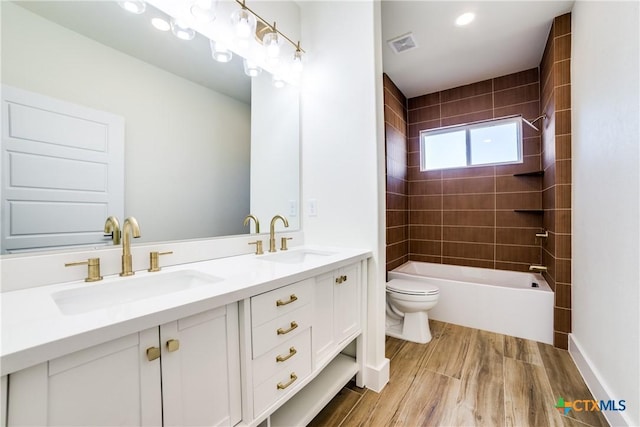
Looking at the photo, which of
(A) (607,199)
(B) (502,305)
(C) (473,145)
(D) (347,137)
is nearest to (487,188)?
(C) (473,145)

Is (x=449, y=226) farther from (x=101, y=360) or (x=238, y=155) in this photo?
(x=101, y=360)

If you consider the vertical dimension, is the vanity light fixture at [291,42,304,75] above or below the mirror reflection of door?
above

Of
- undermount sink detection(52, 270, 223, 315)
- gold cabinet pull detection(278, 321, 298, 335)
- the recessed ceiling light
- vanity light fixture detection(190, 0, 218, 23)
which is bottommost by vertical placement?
gold cabinet pull detection(278, 321, 298, 335)

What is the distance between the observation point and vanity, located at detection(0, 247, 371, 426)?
0.54 m

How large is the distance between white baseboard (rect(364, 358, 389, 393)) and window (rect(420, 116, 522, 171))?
8.33 ft

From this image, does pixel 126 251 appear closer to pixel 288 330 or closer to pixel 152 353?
pixel 152 353

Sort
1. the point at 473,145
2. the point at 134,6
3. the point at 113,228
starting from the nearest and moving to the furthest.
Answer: the point at 113,228 < the point at 134,6 < the point at 473,145

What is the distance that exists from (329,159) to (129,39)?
116 cm

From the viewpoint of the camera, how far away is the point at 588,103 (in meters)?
1.63

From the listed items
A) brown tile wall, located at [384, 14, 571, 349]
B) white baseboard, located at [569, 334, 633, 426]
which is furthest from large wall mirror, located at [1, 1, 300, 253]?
white baseboard, located at [569, 334, 633, 426]

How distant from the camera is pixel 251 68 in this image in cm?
162

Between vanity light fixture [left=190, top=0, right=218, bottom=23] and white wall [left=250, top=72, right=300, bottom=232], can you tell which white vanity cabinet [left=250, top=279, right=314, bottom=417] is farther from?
vanity light fixture [left=190, top=0, right=218, bottom=23]

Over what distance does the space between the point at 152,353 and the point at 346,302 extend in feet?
3.17

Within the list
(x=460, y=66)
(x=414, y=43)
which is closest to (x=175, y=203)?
(x=414, y=43)
